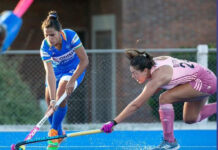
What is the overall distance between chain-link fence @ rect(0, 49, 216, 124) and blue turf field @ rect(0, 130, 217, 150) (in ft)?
3.26

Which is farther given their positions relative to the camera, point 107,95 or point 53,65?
point 107,95

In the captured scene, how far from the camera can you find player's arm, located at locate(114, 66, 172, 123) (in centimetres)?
630

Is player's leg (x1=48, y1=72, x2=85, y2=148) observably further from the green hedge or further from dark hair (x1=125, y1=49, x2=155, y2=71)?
the green hedge

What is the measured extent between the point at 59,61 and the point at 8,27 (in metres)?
2.08

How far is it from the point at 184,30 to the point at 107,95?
2791 millimetres

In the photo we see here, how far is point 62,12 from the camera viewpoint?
1439 cm

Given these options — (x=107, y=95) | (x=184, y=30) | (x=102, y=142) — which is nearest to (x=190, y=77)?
(x=102, y=142)

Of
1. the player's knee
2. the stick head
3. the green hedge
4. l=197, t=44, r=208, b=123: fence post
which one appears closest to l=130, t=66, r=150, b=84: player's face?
the player's knee

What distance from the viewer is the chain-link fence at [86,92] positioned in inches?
407

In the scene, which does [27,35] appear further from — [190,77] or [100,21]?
[190,77]

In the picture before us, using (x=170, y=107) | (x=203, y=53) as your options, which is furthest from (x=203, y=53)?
(x=170, y=107)

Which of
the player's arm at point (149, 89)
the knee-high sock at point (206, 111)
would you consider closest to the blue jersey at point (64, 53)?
the player's arm at point (149, 89)

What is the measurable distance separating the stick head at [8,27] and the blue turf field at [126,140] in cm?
281

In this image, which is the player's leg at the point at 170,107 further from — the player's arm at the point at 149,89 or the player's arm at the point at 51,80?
the player's arm at the point at 51,80
